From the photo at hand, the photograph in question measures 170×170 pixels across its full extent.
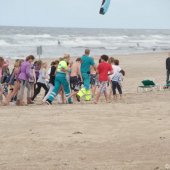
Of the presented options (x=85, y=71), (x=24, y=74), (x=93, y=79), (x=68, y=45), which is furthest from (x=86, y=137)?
(x=68, y=45)

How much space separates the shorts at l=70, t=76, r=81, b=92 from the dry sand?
1835mm

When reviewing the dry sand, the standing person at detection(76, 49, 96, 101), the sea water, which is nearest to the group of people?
the standing person at detection(76, 49, 96, 101)

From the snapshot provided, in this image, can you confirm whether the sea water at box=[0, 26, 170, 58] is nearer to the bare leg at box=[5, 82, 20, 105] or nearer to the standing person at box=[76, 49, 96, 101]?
the standing person at box=[76, 49, 96, 101]

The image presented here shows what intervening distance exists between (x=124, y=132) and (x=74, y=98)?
6445 mm

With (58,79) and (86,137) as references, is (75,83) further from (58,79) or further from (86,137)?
(86,137)

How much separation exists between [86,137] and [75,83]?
644cm

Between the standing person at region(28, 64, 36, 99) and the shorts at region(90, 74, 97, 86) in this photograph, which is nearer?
the standing person at region(28, 64, 36, 99)

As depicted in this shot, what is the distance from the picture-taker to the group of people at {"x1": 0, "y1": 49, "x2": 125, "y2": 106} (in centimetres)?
1455

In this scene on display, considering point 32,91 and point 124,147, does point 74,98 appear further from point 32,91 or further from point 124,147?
point 124,147

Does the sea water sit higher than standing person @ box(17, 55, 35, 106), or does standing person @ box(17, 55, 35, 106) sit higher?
the sea water

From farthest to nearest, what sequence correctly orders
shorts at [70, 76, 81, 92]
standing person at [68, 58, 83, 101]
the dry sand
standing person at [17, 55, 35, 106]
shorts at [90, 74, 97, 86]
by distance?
shorts at [90, 74, 97, 86] → shorts at [70, 76, 81, 92] → standing person at [68, 58, 83, 101] → standing person at [17, 55, 35, 106] → the dry sand

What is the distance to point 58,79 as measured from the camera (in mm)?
14430

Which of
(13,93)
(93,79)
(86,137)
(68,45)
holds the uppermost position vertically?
(68,45)

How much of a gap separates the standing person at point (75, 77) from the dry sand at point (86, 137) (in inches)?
69.7
